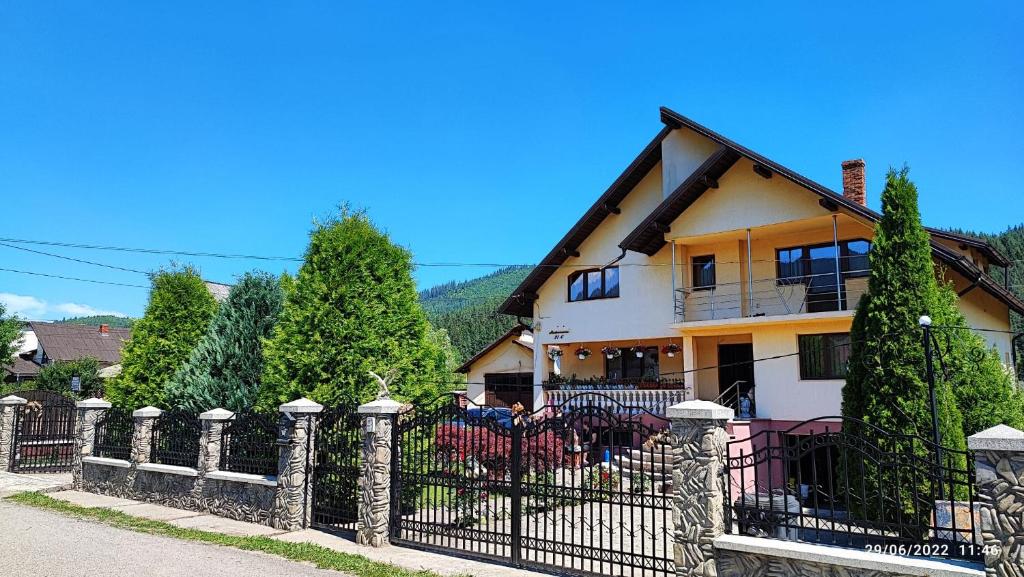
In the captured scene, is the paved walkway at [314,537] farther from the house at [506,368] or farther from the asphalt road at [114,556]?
the house at [506,368]

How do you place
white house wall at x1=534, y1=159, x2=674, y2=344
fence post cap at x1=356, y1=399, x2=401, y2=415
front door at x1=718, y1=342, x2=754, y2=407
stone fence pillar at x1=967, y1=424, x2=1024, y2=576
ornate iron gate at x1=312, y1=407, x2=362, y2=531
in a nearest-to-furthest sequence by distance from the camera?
stone fence pillar at x1=967, y1=424, x2=1024, y2=576 < fence post cap at x1=356, y1=399, x2=401, y2=415 < ornate iron gate at x1=312, y1=407, x2=362, y2=531 < front door at x1=718, y1=342, x2=754, y2=407 < white house wall at x1=534, y1=159, x2=674, y2=344

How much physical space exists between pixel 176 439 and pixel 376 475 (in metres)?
5.39

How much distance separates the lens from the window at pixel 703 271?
64.6 feet

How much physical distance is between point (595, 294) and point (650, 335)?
8.49 feet

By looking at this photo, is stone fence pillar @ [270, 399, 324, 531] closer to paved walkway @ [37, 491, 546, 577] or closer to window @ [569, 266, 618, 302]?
paved walkway @ [37, 491, 546, 577]

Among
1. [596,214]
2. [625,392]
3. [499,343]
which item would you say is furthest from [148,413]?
[499,343]

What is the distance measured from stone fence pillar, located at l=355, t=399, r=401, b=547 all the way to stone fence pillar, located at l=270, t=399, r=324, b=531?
4.04 ft

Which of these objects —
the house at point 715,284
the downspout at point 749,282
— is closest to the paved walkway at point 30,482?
the house at point 715,284

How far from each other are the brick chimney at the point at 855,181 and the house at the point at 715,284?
0.04m

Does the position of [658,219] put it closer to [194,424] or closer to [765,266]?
[765,266]

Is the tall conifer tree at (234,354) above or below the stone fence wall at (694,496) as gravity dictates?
above

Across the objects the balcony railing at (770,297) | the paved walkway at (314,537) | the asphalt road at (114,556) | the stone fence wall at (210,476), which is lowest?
the paved walkway at (314,537)

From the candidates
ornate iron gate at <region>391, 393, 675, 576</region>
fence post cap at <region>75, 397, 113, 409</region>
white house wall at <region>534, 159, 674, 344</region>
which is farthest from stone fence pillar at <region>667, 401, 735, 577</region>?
white house wall at <region>534, 159, 674, 344</region>

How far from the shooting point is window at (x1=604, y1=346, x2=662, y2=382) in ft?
70.6
